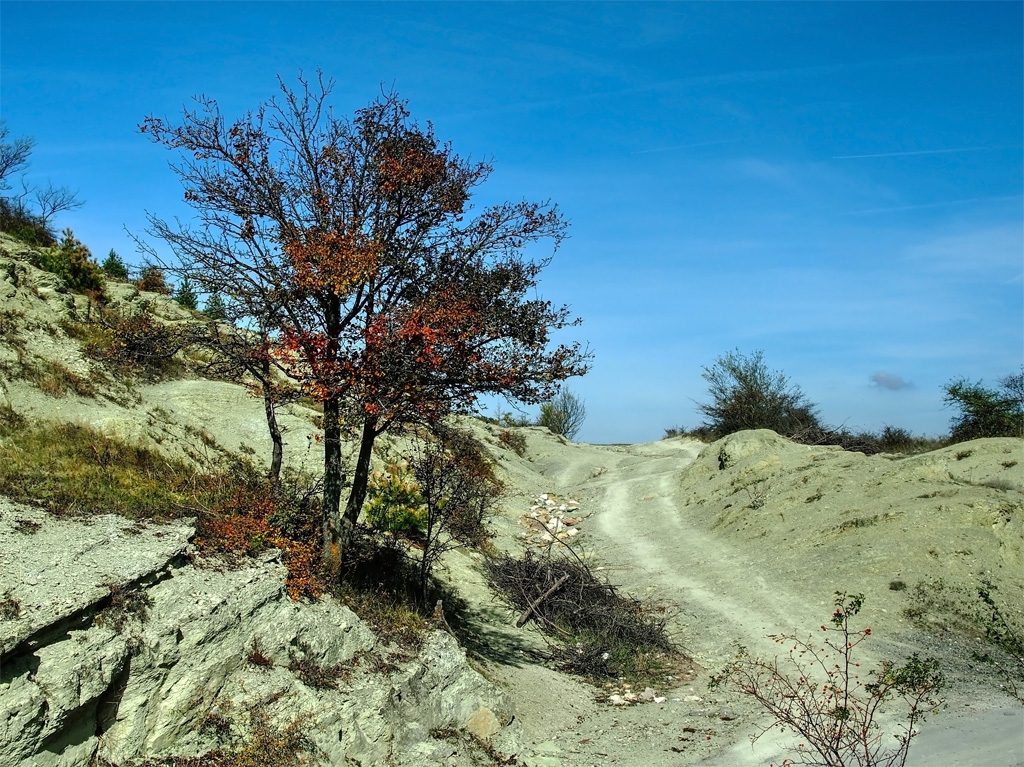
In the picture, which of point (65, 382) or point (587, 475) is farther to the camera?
point (587, 475)

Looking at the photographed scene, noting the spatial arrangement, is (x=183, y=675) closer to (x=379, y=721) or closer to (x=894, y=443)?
(x=379, y=721)

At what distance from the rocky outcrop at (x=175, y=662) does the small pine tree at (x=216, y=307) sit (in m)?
2.89

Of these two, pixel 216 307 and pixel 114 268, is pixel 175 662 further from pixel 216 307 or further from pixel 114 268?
pixel 114 268

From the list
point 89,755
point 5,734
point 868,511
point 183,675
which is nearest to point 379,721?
point 183,675

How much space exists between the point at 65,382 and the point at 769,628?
13.2 meters

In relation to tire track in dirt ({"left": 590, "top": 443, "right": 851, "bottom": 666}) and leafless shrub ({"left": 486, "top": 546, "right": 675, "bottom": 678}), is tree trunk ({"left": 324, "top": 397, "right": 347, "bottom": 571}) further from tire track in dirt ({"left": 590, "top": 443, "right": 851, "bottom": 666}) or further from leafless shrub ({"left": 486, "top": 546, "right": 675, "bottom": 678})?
tire track in dirt ({"left": 590, "top": 443, "right": 851, "bottom": 666})

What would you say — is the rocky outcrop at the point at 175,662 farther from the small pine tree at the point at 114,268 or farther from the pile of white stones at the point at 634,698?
the small pine tree at the point at 114,268

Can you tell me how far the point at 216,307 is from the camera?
400 inches

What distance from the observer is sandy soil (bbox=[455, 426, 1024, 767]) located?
9.35 metres

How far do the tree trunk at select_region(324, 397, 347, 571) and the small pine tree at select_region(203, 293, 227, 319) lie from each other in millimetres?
1901

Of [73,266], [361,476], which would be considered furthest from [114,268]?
[361,476]

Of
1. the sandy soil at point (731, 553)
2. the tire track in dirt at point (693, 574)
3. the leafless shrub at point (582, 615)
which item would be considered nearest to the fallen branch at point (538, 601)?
the leafless shrub at point (582, 615)

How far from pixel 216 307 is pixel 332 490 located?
3.00 meters

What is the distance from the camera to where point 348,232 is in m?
9.49
